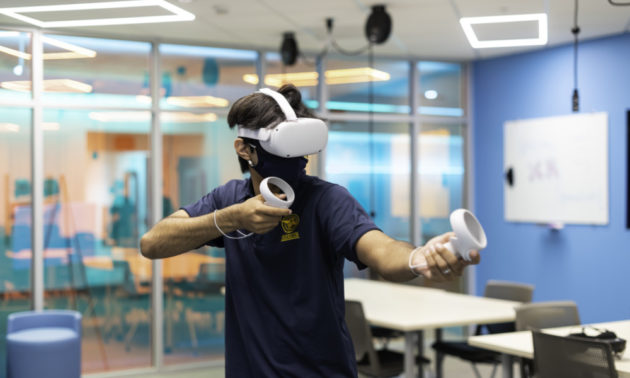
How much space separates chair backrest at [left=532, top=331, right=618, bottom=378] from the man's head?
188cm

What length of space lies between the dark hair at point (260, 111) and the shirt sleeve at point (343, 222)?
0.69 ft

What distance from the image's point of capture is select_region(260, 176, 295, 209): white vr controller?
156cm

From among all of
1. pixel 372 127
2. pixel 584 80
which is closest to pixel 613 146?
pixel 584 80

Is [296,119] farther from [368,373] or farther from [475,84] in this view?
→ [475,84]

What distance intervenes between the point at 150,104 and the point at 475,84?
10.8ft

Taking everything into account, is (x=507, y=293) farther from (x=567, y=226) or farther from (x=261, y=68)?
(x=261, y=68)

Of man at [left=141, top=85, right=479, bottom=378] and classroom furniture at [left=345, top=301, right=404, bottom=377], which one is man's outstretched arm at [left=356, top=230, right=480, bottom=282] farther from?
classroom furniture at [left=345, top=301, right=404, bottom=377]

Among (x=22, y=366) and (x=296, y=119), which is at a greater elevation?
(x=296, y=119)

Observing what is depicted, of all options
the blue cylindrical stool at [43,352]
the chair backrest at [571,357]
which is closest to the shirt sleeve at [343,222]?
the chair backrest at [571,357]

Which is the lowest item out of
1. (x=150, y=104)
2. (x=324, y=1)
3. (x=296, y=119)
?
(x=296, y=119)

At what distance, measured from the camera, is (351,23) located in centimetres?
566

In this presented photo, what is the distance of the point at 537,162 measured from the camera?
6.69 meters

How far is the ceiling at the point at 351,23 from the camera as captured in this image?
5.04 meters

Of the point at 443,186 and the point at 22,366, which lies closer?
the point at 22,366
